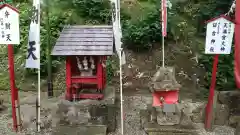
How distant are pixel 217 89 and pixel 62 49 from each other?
4.90m

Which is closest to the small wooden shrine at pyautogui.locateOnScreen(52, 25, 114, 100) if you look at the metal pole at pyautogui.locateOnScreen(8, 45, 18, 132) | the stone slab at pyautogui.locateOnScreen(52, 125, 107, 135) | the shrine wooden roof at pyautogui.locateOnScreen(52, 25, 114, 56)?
the shrine wooden roof at pyautogui.locateOnScreen(52, 25, 114, 56)

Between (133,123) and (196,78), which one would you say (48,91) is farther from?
(196,78)

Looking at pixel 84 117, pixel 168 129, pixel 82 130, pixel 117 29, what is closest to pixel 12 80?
pixel 84 117

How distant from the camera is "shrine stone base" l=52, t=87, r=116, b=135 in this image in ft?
19.7

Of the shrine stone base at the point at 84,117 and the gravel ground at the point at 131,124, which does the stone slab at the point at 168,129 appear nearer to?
the gravel ground at the point at 131,124

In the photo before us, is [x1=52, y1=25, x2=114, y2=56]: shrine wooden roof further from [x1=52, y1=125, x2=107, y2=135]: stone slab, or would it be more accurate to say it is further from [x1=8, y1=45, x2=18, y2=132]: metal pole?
[x1=52, y1=125, x2=107, y2=135]: stone slab

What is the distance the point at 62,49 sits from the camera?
574cm

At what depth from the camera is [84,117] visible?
19.9 ft

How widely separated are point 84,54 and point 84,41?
0.42 m

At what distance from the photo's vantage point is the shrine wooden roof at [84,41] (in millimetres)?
5691

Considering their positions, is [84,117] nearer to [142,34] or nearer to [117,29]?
[117,29]

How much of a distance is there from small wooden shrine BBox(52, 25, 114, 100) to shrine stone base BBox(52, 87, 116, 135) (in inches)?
8.3

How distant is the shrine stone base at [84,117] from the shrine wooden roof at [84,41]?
3.76ft

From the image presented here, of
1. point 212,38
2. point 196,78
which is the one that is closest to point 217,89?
point 196,78
